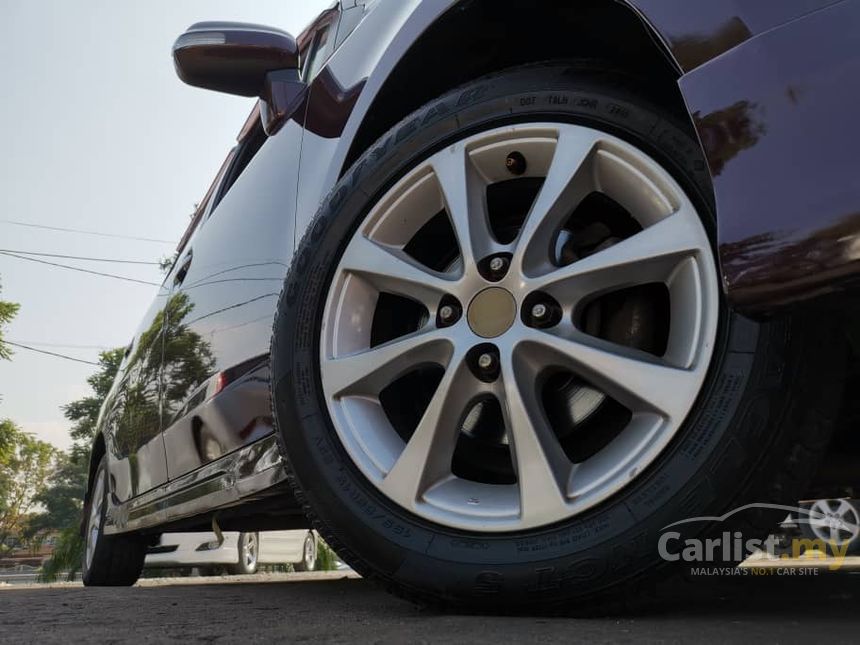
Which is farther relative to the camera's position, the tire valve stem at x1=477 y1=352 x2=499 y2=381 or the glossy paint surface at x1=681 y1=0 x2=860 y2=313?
the tire valve stem at x1=477 y1=352 x2=499 y2=381

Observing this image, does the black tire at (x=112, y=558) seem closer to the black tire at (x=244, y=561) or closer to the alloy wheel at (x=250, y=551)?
the black tire at (x=244, y=561)

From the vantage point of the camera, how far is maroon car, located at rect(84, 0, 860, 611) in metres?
1.20

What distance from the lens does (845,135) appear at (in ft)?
3.64

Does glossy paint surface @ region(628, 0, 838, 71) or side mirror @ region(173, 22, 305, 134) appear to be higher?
side mirror @ region(173, 22, 305, 134)

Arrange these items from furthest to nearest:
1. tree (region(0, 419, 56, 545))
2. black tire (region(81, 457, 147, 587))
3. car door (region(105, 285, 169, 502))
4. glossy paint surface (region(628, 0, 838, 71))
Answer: tree (region(0, 419, 56, 545))
black tire (region(81, 457, 147, 587))
car door (region(105, 285, 169, 502))
glossy paint surface (region(628, 0, 838, 71))

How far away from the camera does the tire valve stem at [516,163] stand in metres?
1.69

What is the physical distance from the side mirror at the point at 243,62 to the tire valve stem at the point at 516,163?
3.15ft

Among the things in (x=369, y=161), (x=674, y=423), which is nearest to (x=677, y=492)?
(x=674, y=423)

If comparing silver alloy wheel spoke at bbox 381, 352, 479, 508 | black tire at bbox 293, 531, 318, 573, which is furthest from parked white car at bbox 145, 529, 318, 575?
silver alloy wheel spoke at bbox 381, 352, 479, 508

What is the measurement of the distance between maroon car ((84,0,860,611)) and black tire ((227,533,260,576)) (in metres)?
8.73

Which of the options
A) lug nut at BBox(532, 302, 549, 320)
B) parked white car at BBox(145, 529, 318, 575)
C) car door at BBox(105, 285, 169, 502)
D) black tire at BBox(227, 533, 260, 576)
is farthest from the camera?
black tire at BBox(227, 533, 260, 576)

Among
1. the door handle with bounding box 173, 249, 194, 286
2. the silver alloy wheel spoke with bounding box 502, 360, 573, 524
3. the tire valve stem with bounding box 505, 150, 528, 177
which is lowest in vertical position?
the silver alloy wheel spoke with bounding box 502, 360, 573, 524

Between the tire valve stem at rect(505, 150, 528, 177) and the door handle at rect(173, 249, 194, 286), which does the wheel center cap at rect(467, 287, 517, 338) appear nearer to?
the tire valve stem at rect(505, 150, 528, 177)

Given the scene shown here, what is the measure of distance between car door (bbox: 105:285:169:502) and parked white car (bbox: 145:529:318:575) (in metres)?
3.92
